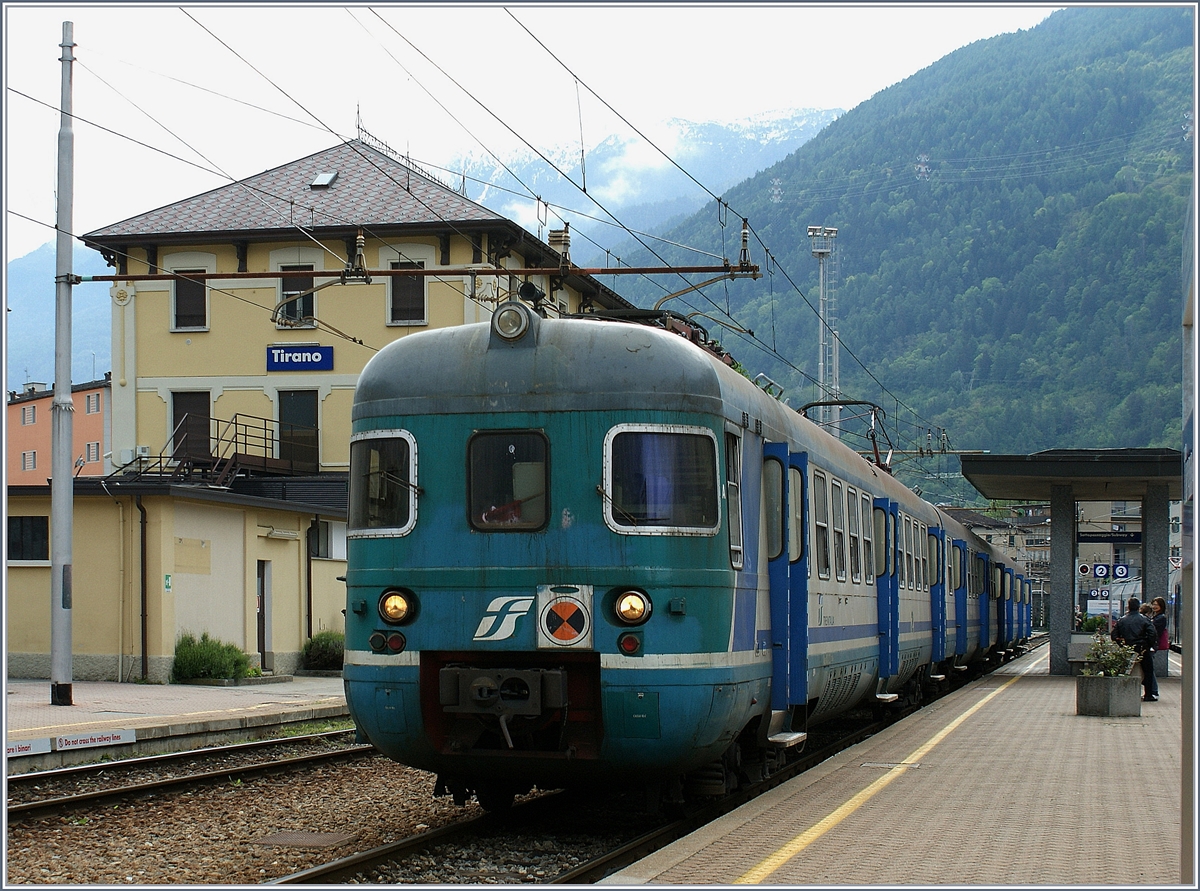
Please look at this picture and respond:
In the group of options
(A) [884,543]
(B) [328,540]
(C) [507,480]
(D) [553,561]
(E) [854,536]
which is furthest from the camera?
(B) [328,540]

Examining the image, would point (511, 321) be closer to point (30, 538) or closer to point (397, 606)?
point (397, 606)

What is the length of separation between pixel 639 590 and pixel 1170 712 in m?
13.1

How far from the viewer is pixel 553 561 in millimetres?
8461

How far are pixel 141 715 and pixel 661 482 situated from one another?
10.5 m

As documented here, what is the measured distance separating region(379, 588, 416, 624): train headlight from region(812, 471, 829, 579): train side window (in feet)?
12.8

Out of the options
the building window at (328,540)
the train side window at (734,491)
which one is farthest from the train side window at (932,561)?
the building window at (328,540)

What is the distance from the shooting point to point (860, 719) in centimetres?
1914

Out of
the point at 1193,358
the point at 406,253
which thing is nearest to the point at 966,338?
the point at 406,253

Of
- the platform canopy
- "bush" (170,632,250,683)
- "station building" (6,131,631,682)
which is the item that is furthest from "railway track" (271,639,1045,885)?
"station building" (6,131,631,682)

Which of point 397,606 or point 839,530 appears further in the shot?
point 839,530

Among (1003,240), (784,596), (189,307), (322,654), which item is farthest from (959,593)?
(1003,240)

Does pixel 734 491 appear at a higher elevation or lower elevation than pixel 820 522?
higher

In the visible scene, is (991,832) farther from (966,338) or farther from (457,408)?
(966,338)

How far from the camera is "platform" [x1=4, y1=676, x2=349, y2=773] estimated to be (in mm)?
13062
